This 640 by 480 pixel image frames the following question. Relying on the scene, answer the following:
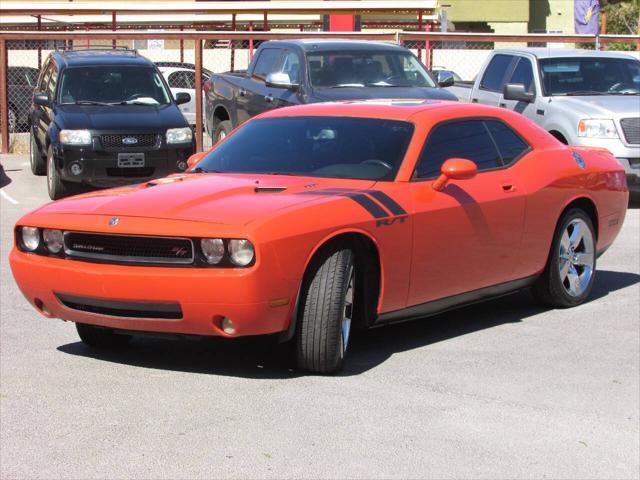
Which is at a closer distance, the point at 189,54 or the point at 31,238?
the point at 31,238

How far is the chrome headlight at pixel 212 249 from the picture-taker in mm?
5996

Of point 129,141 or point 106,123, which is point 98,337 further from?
point 106,123

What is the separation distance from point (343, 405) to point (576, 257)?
3.17m

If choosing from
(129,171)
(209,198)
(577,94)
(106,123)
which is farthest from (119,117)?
(209,198)

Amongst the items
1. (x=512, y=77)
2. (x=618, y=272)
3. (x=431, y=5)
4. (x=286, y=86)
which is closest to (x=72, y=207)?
(x=618, y=272)

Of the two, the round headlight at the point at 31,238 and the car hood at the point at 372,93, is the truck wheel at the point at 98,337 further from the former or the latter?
the car hood at the point at 372,93

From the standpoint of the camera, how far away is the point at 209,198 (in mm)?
6480

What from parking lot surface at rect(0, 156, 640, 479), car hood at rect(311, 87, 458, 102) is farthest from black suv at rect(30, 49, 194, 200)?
parking lot surface at rect(0, 156, 640, 479)

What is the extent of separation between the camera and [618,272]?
10102mm

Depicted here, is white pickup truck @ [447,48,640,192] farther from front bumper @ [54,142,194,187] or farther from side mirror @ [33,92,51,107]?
side mirror @ [33,92,51,107]

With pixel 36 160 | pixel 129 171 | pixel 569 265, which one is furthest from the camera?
pixel 36 160

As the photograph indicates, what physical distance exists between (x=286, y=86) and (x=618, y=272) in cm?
500

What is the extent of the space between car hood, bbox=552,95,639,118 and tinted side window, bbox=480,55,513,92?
1.47 meters

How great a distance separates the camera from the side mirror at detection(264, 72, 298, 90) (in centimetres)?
1357
